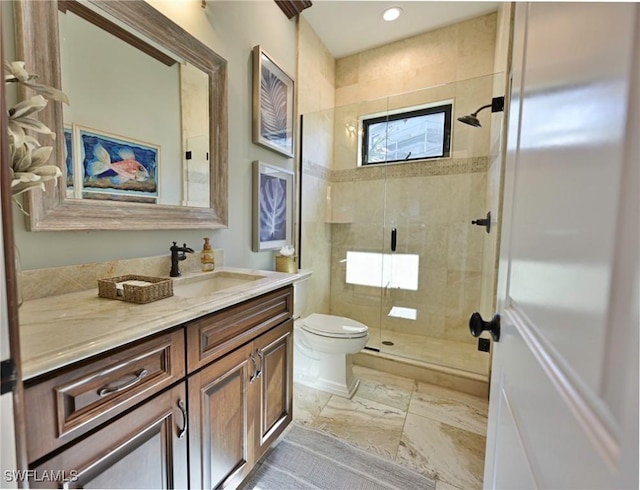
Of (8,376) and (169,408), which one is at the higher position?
(8,376)

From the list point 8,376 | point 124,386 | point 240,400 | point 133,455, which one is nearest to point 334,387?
point 240,400

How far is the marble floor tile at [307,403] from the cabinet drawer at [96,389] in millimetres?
1164

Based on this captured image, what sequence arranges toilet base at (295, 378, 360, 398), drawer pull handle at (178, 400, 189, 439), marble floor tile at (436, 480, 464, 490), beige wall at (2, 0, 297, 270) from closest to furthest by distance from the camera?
drawer pull handle at (178, 400, 189, 439) → beige wall at (2, 0, 297, 270) → marble floor tile at (436, 480, 464, 490) → toilet base at (295, 378, 360, 398)

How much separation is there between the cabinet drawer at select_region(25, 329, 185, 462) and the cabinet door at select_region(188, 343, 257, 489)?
0.46 ft

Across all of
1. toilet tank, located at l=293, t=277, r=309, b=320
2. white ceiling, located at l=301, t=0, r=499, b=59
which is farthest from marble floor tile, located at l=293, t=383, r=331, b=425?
white ceiling, located at l=301, t=0, r=499, b=59

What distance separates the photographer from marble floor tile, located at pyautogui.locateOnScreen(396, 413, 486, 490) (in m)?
1.34

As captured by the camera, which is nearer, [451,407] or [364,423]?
[364,423]

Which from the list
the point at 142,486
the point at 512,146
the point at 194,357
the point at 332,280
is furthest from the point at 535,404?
the point at 332,280

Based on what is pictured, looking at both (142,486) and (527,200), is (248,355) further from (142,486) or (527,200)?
(527,200)

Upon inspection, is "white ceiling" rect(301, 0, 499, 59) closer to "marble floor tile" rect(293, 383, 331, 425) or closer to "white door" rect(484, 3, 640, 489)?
"white door" rect(484, 3, 640, 489)

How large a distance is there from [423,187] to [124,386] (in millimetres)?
2627

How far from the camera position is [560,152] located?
16.4 inches

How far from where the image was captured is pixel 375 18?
2305 mm

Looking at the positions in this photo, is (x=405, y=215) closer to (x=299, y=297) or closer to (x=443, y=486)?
(x=299, y=297)
